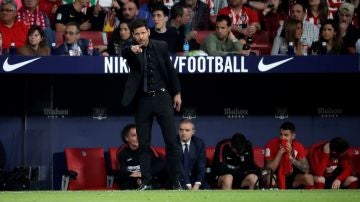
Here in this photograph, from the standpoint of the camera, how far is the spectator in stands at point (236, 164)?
41.5 ft

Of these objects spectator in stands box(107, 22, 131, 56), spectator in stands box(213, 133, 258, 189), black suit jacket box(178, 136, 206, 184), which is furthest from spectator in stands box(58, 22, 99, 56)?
spectator in stands box(213, 133, 258, 189)

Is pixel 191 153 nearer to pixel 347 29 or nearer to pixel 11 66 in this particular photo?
pixel 11 66

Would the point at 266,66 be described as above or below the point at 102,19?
below

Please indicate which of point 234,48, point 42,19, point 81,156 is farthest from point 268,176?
point 42,19

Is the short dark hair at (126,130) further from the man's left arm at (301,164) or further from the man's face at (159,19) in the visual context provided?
the man's left arm at (301,164)

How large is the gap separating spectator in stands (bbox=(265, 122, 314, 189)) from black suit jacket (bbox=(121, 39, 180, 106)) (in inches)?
116

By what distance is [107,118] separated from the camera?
14.2 metres

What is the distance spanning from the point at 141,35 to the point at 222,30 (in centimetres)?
335

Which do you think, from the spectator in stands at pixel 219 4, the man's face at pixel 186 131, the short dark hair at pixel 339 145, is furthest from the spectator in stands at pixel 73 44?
the short dark hair at pixel 339 145

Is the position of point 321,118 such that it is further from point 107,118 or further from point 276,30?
point 107,118

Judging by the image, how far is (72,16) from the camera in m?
14.1

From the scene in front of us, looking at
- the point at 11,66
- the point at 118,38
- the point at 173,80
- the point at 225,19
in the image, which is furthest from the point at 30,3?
the point at 173,80

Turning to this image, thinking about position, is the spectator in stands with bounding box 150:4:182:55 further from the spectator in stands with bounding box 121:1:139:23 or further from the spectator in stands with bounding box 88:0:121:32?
the spectator in stands with bounding box 88:0:121:32

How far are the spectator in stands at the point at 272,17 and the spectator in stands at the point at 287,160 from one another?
6.52ft
